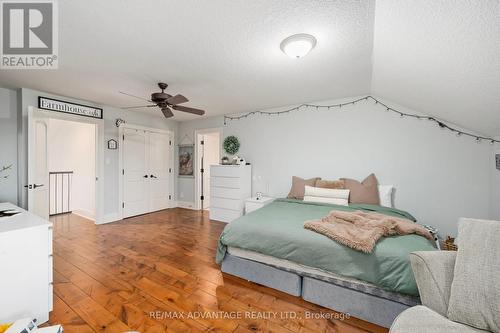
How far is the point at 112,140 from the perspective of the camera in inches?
167

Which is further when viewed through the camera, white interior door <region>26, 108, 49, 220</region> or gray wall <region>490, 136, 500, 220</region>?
white interior door <region>26, 108, 49, 220</region>

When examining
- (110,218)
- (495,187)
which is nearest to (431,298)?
(495,187)

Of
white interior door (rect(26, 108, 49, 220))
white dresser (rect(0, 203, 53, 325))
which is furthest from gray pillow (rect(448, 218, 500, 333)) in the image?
white interior door (rect(26, 108, 49, 220))

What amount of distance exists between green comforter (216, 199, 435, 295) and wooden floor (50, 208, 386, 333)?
1.21 feet

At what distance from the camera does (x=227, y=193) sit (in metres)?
4.23

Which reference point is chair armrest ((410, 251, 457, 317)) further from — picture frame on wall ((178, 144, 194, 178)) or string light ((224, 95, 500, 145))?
picture frame on wall ((178, 144, 194, 178))

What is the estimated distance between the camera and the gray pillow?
3.25 ft

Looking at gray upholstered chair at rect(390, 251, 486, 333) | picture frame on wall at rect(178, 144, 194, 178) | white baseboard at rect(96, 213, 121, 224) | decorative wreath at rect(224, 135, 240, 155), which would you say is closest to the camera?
gray upholstered chair at rect(390, 251, 486, 333)

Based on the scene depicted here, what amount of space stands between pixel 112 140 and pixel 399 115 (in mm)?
5186

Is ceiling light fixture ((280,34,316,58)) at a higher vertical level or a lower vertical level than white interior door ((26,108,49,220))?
higher

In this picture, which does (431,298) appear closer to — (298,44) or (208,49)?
(298,44)

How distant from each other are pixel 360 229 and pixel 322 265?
49 centimetres

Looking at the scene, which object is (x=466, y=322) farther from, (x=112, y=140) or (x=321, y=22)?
(x=112, y=140)

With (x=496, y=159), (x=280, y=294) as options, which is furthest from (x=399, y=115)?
(x=280, y=294)
